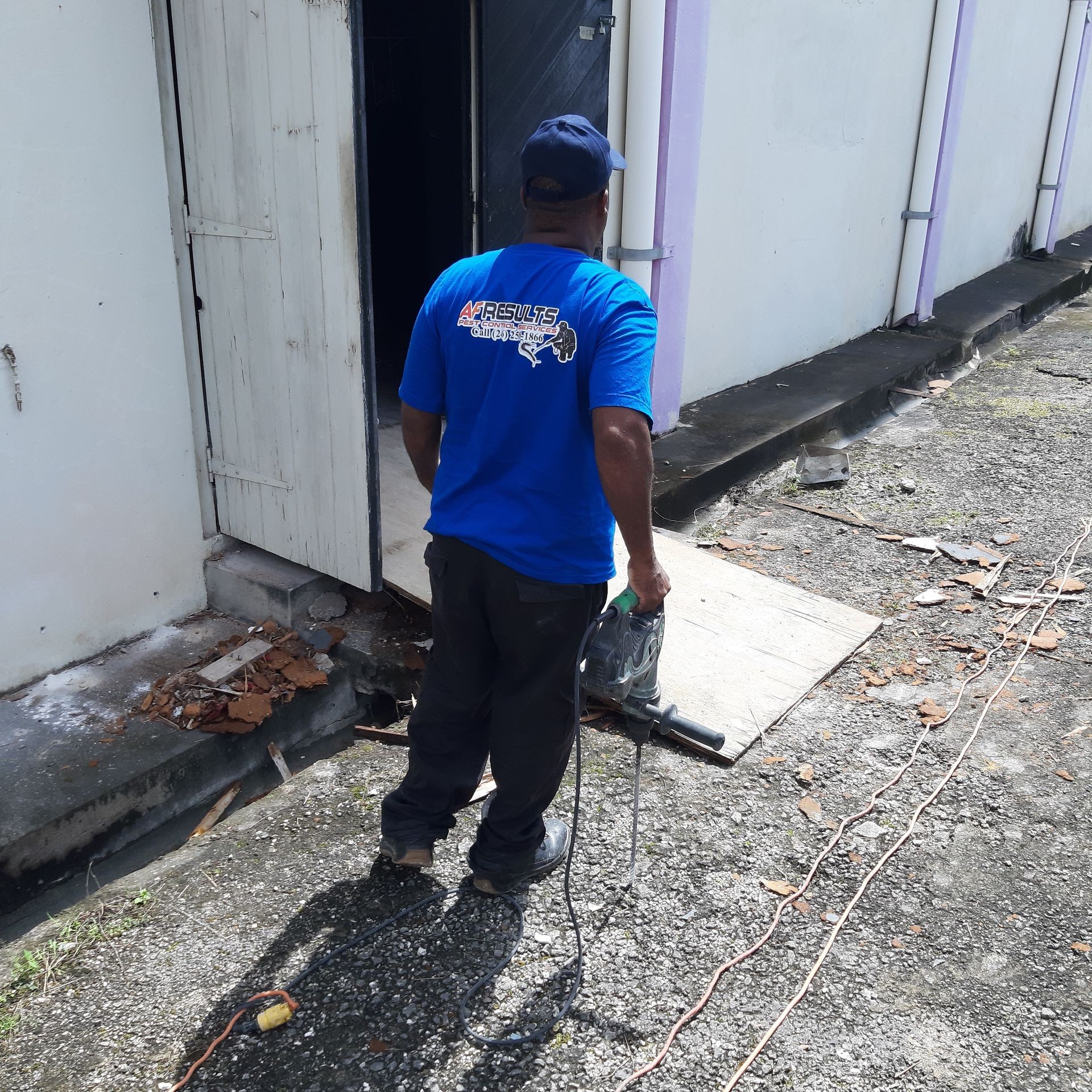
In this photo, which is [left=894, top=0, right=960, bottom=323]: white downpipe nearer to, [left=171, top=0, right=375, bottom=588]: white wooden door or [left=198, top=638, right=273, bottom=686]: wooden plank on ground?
[left=171, top=0, right=375, bottom=588]: white wooden door

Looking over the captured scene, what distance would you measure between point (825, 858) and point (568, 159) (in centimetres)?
225

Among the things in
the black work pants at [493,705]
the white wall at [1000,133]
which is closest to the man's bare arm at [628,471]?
→ the black work pants at [493,705]

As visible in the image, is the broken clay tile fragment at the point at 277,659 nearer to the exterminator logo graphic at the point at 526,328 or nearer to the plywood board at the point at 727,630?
the plywood board at the point at 727,630

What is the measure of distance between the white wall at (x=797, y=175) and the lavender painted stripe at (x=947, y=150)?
37 cm

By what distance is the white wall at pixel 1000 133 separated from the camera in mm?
10898

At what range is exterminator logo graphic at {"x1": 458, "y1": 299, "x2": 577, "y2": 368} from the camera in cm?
239

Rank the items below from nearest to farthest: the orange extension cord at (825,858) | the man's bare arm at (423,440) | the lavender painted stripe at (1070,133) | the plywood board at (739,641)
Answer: the orange extension cord at (825,858) < the man's bare arm at (423,440) < the plywood board at (739,641) < the lavender painted stripe at (1070,133)

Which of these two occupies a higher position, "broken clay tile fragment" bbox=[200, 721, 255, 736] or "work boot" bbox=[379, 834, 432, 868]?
"work boot" bbox=[379, 834, 432, 868]

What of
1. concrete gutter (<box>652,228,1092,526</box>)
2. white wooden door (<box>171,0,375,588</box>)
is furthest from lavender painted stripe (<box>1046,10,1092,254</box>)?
white wooden door (<box>171,0,375,588</box>)

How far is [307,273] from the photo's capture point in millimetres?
3668

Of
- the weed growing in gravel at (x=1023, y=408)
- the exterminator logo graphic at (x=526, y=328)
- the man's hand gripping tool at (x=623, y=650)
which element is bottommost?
the weed growing in gravel at (x=1023, y=408)

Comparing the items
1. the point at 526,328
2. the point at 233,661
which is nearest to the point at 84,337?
the point at 233,661

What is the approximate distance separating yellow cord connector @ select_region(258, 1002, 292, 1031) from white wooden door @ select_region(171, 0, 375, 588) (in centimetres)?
184

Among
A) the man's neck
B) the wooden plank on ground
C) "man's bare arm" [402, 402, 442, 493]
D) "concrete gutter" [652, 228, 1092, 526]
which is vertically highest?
the man's neck
